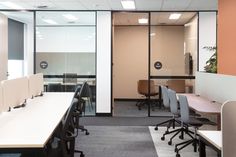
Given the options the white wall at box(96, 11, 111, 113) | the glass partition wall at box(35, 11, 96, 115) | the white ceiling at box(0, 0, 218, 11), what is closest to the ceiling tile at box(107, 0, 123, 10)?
the white ceiling at box(0, 0, 218, 11)

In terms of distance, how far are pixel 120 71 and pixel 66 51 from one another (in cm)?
312

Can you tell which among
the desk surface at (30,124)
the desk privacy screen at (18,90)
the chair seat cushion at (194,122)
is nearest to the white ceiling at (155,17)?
the desk privacy screen at (18,90)

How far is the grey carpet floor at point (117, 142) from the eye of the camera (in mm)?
4866

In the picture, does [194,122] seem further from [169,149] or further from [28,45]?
[28,45]

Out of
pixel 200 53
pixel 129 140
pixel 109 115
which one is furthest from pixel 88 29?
pixel 129 140

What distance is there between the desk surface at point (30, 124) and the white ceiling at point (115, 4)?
301 centimetres

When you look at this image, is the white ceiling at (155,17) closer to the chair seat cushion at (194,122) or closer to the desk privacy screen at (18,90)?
the desk privacy screen at (18,90)

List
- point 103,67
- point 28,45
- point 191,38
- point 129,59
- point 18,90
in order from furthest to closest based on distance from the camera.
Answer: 1. point 129,59
2. point 28,45
3. point 191,38
4. point 103,67
5. point 18,90

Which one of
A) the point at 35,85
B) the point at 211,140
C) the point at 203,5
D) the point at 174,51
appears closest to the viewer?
the point at 211,140

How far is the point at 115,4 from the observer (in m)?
7.30

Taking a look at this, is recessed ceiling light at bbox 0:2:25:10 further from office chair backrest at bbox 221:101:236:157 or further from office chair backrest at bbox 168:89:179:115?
office chair backrest at bbox 221:101:236:157

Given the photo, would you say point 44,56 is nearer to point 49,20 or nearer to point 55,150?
point 49,20

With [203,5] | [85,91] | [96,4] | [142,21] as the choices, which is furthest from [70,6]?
[142,21]

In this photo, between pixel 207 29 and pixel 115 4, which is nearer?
pixel 115 4
